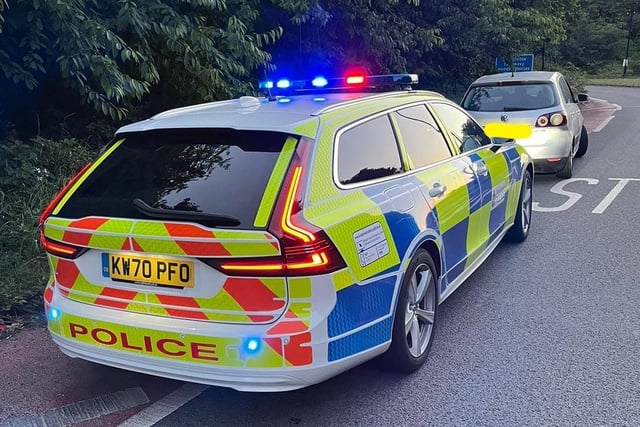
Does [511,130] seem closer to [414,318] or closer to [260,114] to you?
[414,318]

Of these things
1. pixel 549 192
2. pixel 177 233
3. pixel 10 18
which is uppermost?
pixel 10 18

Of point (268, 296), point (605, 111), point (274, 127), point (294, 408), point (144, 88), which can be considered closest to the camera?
point (268, 296)

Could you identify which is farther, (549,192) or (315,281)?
(549,192)

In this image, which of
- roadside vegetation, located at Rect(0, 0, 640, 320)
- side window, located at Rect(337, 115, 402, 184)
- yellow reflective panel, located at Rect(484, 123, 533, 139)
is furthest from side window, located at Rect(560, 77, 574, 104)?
side window, located at Rect(337, 115, 402, 184)

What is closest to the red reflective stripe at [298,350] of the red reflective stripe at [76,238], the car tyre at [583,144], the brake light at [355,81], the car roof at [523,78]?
the red reflective stripe at [76,238]

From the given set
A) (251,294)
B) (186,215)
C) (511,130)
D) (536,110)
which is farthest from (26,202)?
(536,110)

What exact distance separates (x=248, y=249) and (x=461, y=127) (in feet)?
9.27

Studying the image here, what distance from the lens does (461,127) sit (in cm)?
509

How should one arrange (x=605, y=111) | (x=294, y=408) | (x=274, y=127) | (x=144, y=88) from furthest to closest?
(x=605, y=111), (x=144, y=88), (x=294, y=408), (x=274, y=127)

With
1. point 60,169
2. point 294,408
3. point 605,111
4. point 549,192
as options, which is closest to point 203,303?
point 294,408

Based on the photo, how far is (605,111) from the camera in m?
22.8

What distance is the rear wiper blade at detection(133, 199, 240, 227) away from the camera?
2.87 m

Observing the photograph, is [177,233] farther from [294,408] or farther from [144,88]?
[144,88]

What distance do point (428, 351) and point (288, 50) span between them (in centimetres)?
781
